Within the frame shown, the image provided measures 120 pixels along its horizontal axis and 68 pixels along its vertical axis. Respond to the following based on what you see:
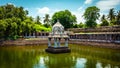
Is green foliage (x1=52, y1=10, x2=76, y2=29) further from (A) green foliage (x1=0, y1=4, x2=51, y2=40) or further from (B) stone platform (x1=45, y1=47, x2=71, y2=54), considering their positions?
(B) stone platform (x1=45, y1=47, x2=71, y2=54)

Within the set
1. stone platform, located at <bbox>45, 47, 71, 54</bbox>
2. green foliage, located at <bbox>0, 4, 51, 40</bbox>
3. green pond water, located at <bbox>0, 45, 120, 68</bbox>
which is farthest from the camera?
green foliage, located at <bbox>0, 4, 51, 40</bbox>

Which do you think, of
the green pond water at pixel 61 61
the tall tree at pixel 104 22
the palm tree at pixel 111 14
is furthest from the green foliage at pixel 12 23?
the palm tree at pixel 111 14

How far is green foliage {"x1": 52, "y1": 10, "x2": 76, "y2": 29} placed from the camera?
7438cm

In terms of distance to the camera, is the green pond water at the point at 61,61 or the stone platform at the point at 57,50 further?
the stone platform at the point at 57,50

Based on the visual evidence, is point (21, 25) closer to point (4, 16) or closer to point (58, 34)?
point (4, 16)

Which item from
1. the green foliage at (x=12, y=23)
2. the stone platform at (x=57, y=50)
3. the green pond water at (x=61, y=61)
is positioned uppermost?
the green foliage at (x=12, y=23)

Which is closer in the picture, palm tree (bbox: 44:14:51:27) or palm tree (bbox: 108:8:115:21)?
palm tree (bbox: 108:8:115:21)

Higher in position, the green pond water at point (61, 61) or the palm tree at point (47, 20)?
the palm tree at point (47, 20)

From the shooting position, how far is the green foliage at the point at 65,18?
74375mm

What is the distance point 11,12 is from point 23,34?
7198 mm

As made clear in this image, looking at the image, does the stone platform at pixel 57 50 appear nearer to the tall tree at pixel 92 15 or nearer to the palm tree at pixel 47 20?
the tall tree at pixel 92 15

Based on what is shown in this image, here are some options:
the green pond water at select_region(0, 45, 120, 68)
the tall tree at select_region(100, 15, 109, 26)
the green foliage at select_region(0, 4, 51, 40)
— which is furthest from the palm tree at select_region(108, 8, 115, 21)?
the green pond water at select_region(0, 45, 120, 68)

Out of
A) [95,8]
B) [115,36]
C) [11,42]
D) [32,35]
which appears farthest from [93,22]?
[11,42]

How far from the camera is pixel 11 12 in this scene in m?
51.2
